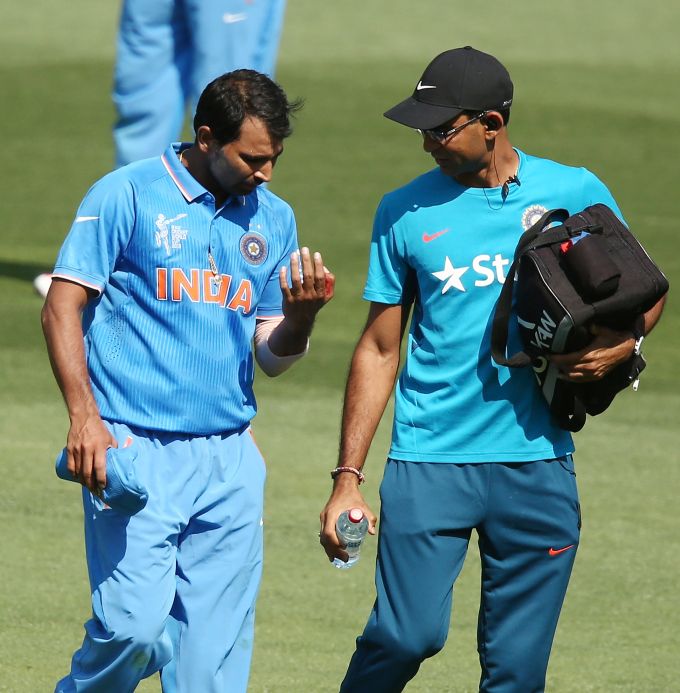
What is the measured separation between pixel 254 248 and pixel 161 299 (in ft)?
1.15

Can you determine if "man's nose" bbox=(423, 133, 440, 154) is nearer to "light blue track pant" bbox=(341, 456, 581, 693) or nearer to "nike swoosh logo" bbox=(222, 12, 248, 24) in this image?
"light blue track pant" bbox=(341, 456, 581, 693)

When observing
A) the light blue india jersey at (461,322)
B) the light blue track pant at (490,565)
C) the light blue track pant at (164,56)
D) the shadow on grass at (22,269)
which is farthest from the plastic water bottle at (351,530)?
the shadow on grass at (22,269)

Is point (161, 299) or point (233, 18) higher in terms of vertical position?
point (161, 299)

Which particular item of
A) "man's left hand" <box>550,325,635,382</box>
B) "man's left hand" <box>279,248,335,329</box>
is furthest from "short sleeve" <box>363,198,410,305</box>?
"man's left hand" <box>550,325,635,382</box>

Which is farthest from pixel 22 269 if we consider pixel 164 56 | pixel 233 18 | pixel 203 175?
pixel 203 175

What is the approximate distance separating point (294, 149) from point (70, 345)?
1125 cm

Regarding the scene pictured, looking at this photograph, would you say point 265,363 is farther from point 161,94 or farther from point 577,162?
point 577,162

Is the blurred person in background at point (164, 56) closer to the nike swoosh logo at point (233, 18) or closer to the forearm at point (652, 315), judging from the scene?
the nike swoosh logo at point (233, 18)

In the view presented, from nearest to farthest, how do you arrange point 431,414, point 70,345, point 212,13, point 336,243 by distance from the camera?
point 70,345, point 431,414, point 212,13, point 336,243

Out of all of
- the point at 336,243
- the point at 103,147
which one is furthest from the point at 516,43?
the point at 336,243

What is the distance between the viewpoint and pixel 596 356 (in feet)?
15.5

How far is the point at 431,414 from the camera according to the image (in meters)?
4.89

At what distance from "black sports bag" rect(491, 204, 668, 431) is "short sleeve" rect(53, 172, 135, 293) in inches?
44.5

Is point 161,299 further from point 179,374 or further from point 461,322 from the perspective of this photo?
point 461,322
